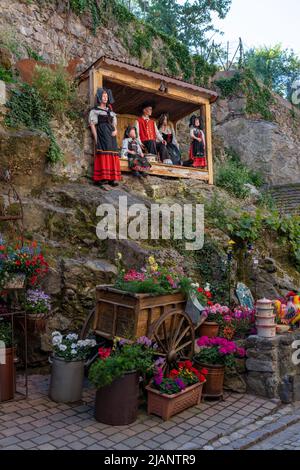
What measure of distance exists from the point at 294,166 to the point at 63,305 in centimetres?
1558

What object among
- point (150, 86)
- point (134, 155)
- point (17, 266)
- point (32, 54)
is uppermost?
point (32, 54)

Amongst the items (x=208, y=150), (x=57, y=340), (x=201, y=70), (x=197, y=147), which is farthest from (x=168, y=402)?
(x=201, y=70)

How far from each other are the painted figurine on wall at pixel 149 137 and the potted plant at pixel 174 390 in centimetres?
653

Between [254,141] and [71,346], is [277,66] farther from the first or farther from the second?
[71,346]

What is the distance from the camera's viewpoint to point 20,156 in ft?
24.5

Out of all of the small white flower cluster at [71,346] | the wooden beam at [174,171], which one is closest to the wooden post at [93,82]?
the wooden beam at [174,171]

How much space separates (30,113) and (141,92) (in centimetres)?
347

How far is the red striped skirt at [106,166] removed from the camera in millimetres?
8773

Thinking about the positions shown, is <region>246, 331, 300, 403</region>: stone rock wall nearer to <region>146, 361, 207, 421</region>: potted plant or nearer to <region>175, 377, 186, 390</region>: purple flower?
<region>146, 361, 207, 421</region>: potted plant

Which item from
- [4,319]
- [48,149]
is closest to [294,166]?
[48,149]

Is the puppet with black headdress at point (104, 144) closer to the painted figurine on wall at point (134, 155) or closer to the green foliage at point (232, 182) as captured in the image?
the painted figurine on wall at point (134, 155)

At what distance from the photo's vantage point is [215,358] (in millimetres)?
5523

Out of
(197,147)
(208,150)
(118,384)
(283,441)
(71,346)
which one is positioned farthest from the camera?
(208,150)

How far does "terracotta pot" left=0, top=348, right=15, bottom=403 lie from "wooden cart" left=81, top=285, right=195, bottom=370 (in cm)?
105
